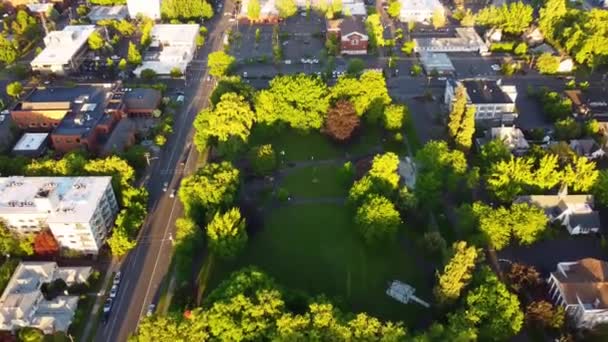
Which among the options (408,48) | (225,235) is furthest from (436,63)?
(225,235)

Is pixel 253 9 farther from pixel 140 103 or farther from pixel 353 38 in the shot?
pixel 140 103

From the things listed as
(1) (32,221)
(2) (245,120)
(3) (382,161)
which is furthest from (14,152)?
(3) (382,161)

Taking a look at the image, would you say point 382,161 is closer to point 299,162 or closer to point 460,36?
point 299,162

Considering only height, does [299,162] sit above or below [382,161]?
below

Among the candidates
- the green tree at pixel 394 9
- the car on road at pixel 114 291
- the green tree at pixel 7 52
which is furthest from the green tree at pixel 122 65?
the green tree at pixel 394 9

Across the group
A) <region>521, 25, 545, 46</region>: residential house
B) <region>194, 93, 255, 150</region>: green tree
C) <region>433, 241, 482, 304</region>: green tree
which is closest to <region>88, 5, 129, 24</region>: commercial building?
A: <region>194, 93, 255, 150</region>: green tree
